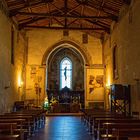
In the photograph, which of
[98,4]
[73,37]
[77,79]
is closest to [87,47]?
[73,37]

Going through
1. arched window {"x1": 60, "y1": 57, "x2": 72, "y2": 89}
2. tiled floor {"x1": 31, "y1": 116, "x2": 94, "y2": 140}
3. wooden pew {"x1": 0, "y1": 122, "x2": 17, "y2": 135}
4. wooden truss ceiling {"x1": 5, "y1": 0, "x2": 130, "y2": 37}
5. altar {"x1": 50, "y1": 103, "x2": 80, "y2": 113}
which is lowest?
tiled floor {"x1": 31, "y1": 116, "x2": 94, "y2": 140}

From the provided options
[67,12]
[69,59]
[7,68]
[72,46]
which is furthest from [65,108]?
[7,68]

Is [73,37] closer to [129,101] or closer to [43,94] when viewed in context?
[43,94]

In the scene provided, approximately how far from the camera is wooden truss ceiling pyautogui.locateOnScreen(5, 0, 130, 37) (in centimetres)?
1745

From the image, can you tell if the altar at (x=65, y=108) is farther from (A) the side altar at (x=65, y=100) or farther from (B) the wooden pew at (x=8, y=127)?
(B) the wooden pew at (x=8, y=127)

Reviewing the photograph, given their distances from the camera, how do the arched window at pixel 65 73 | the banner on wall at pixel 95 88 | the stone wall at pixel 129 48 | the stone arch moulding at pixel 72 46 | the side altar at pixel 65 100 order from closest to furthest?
the stone wall at pixel 129 48
the side altar at pixel 65 100
the banner on wall at pixel 95 88
the stone arch moulding at pixel 72 46
the arched window at pixel 65 73

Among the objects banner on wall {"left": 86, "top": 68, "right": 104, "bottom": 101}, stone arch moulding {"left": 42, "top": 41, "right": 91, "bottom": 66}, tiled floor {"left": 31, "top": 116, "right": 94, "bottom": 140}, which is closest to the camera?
tiled floor {"left": 31, "top": 116, "right": 94, "bottom": 140}

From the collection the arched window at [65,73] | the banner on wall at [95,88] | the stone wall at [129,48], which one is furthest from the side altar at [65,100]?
the stone wall at [129,48]

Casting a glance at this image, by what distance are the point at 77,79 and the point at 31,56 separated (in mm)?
4654

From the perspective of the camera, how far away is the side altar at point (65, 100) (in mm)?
23438

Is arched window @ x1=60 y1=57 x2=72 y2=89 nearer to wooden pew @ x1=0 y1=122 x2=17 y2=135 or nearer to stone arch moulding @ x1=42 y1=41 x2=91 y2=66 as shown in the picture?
stone arch moulding @ x1=42 y1=41 x2=91 y2=66

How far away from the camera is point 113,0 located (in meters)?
16.4

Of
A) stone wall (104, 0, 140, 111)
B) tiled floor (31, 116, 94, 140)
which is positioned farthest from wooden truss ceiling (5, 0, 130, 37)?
tiled floor (31, 116, 94, 140)

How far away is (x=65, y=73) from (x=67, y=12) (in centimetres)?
818
